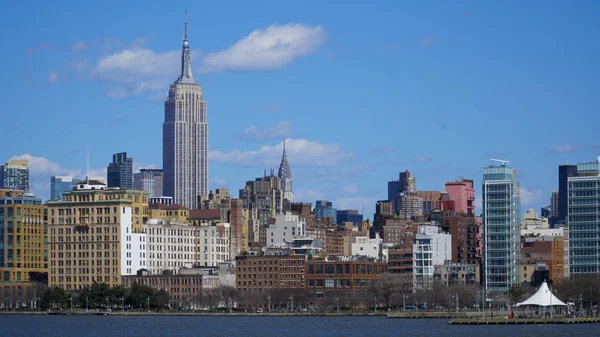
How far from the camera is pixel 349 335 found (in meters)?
196

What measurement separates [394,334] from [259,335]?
1686 cm

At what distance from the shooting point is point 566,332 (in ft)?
627

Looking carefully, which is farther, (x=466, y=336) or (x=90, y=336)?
(x=90, y=336)

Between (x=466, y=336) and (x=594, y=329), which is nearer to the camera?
(x=466, y=336)

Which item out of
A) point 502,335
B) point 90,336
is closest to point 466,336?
point 502,335

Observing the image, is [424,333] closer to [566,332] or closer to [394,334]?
[394,334]

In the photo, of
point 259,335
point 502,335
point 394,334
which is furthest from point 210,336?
point 502,335

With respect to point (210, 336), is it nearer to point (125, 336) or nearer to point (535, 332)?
point (125, 336)

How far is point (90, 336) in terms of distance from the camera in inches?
7849

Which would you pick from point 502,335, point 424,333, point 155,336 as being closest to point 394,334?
point 424,333

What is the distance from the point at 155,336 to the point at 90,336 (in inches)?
331

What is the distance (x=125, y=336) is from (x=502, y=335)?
46846 millimetres

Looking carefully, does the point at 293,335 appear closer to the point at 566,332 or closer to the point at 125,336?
the point at 125,336

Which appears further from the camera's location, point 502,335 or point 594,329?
point 594,329
